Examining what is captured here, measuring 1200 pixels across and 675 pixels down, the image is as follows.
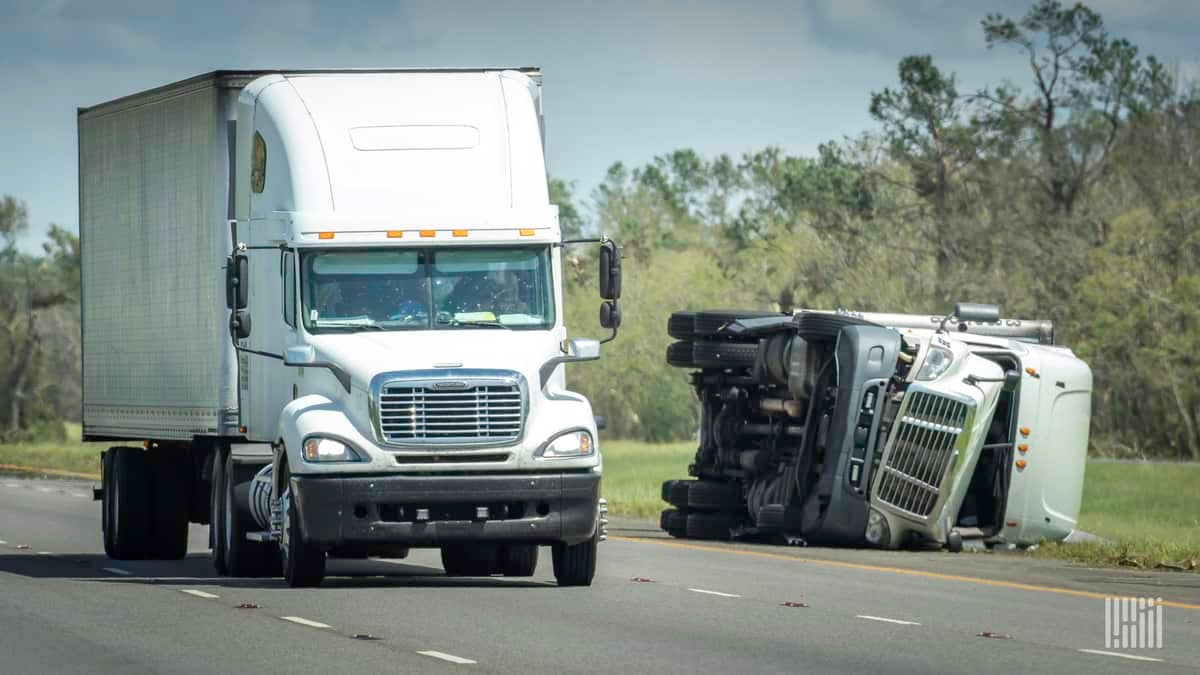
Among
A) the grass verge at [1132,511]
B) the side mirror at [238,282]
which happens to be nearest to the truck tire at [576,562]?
the side mirror at [238,282]

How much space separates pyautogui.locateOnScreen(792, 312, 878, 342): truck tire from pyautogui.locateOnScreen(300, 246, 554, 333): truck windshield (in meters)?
7.58

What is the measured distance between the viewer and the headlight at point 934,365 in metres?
24.3

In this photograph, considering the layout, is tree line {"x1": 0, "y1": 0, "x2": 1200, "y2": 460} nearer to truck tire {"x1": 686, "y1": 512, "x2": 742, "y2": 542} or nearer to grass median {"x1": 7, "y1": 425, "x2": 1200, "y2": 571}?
grass median {"x1": 7, "y1": 425, "x2": 1200, "y2": 571}

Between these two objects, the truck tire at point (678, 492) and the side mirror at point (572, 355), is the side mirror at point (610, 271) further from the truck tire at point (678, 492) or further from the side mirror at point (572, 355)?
the truck tire at point (678, 492)

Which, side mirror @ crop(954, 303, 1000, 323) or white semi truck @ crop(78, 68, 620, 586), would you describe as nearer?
white semi truck @ crop(78, 68, 620, 586)

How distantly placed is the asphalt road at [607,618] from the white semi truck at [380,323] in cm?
64

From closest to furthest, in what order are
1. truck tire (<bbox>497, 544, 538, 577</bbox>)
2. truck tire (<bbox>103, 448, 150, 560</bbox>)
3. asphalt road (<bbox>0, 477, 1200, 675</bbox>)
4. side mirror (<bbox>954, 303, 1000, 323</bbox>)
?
asphalt road (<bbox>0, 477, 1200, 675</bbox>) < truck tire (<bbox>497, 544, 538, 577</bbox>) < truck tire (<bbox>103, 448, 150, 560</bbox>) < side mirror (<bbox>954, 303, 1000, 323</bbox>)

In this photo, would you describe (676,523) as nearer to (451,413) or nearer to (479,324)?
(479,324)

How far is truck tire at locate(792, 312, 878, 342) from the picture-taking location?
25.1m

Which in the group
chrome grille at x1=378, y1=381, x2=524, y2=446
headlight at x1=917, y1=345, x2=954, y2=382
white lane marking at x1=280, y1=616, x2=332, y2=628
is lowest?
white lane marking at x1=280, y1=616, x2=332, y2=628

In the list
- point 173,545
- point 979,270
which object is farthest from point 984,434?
point 979,270

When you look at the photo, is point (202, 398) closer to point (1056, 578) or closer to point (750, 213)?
point (1056, 578)

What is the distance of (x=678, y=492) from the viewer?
28.2 meters

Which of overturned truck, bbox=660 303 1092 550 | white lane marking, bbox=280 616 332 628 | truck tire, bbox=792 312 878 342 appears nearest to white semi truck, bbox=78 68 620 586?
white lane marking, bbox=280 616 332 628
